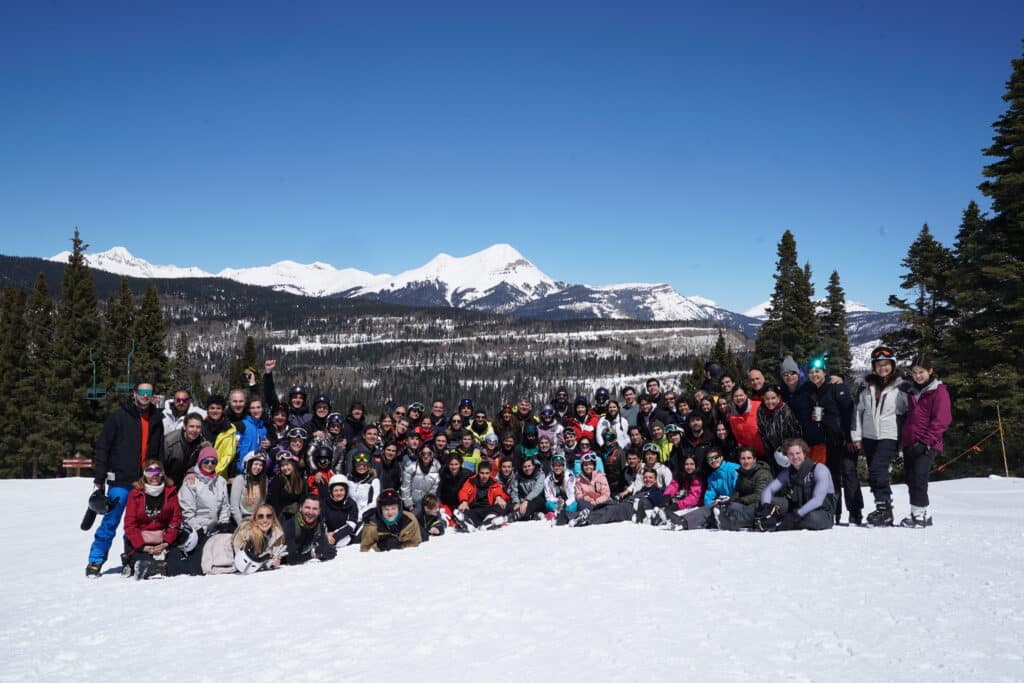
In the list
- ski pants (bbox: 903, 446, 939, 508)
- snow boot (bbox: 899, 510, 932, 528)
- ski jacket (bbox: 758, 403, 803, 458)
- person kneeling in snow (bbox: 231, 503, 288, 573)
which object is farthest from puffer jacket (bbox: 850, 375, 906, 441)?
person kneeling in snow (bbox: 231, 503, 288, 573)

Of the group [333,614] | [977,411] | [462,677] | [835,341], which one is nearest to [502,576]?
[333,614]

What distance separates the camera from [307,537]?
9.46 m

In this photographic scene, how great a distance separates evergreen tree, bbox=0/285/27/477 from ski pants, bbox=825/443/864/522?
4469 cm

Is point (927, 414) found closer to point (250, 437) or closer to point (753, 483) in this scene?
point (753, 483)

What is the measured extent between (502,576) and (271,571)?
10.6ft

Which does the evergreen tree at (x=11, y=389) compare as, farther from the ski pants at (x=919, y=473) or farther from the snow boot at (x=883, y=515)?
the ski pants at (x=919, y=473)

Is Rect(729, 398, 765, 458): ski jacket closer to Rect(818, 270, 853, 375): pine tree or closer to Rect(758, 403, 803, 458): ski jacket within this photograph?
Rect(758, 403, 803, 458): ski jacket

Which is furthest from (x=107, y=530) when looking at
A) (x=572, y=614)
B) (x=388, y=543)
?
(x=572, y=614)

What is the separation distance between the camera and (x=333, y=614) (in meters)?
6.46

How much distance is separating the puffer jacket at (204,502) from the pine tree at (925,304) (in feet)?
83.1

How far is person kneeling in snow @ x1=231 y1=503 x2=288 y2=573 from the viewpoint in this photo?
8.72m

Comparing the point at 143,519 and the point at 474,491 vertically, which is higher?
the point at 143,519

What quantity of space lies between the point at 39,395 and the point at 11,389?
1887 mm

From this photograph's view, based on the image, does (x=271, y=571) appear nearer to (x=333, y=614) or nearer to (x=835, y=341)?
(x=333, y=614)
